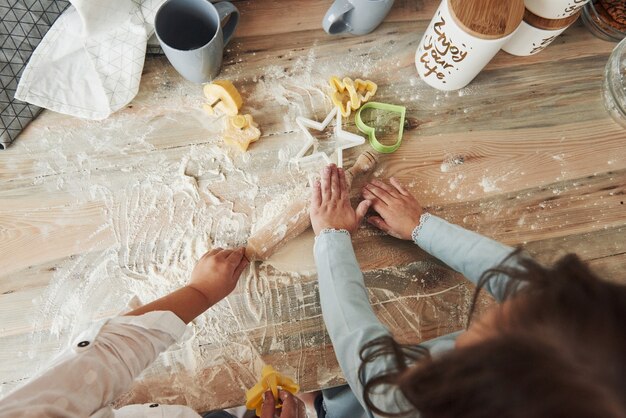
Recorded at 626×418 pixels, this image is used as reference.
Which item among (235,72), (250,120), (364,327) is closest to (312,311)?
(364,327)

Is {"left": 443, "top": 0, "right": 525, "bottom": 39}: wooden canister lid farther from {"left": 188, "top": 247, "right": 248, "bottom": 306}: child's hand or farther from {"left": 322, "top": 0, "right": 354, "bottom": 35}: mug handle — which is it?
{"left": 188, "top": 247, "right": 248, "bottom": 306}: child's hand

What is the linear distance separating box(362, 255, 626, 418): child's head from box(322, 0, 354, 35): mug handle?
0.56m

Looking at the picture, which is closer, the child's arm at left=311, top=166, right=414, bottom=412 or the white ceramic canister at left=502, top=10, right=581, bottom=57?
the child's arm at left=311, top=166, right=414, bottom=412

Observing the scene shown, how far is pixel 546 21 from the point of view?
0.79 metres

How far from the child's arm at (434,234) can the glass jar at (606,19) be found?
20.8 inches

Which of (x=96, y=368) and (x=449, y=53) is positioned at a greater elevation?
(x=449, y=53)

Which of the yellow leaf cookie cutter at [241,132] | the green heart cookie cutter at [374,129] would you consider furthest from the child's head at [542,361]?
the yellow leaf cookie cutter at [241,132]

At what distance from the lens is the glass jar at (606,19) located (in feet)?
2.89

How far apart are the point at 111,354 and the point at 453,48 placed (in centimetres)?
71

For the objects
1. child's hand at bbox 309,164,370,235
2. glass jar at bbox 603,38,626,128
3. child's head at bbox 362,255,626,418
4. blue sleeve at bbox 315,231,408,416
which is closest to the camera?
child's head at bbox 362,255,626,418

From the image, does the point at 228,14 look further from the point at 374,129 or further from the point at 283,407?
the point at 283,407

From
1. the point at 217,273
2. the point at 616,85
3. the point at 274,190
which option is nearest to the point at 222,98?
the point at 274,190

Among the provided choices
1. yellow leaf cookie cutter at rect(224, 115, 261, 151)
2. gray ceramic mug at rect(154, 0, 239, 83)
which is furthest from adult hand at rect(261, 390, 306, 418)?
gray ceramic mug at rect(154, 0, 239, 83)

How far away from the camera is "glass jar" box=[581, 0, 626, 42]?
88cm
